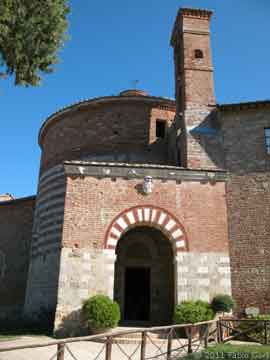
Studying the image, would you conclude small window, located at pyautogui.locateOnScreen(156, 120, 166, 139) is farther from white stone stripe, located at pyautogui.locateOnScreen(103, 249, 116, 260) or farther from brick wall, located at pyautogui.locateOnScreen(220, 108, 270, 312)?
white stone stripe, located at pyautogui.locateOnScreen(103, 249, 116, 260)

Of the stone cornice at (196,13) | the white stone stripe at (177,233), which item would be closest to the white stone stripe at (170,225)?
the white stone stripe at (177,233)

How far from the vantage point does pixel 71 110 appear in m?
20.1

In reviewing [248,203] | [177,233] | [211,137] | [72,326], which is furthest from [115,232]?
[211,137]

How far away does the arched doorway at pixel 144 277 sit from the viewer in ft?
47.9

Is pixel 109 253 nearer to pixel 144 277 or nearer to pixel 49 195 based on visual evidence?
pixel 144 277

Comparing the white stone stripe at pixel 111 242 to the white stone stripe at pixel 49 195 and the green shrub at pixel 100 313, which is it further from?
the white stone stripe at pixel 49 195

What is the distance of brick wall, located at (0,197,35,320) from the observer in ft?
72.6

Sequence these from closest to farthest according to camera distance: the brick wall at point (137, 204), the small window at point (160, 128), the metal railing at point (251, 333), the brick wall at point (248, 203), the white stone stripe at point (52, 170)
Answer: the metal railing at point (251, 333)
the brick wall at point (137, 204)
the brick wall at point (248, 203)
the white stone stripe at point (52, 170)
the small window at point (160, 128)

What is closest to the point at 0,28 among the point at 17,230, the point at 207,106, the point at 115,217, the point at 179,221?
the point at 115,217

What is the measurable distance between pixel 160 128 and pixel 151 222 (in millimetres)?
8095

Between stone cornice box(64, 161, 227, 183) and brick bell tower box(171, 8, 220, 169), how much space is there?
144 centimetres

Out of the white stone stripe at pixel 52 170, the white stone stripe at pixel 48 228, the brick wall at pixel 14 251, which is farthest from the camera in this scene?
the brick wall at pixel 14 251

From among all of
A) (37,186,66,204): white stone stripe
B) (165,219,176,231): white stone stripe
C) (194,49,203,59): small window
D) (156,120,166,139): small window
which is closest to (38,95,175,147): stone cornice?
(156,120,166,139): small window

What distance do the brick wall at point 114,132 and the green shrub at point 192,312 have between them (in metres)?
8.24
